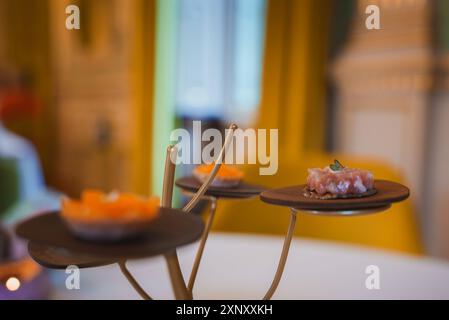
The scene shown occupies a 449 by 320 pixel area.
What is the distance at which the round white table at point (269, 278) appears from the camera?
0.32 metres

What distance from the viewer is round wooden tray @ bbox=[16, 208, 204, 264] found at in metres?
0.14

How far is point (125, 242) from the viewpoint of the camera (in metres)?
0.15

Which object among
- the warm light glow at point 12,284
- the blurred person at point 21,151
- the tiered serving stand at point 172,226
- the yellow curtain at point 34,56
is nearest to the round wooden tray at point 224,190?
the tiered serving stand at point 172,226

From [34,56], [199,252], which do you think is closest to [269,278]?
[199,252]

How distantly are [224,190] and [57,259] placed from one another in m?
0.08

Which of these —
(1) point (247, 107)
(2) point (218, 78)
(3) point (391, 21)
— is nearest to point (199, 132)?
(3) point (391, 21)

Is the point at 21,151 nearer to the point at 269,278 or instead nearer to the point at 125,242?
the point at 269,278

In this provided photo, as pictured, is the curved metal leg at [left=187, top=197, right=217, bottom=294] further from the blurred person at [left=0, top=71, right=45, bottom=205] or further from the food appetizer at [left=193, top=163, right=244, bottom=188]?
the blurred person at [left=0, top=71, right=45, bottom=205]

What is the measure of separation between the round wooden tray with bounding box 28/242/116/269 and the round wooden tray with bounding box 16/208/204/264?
52mm

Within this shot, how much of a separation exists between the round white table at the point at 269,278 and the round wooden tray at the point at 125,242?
15cm

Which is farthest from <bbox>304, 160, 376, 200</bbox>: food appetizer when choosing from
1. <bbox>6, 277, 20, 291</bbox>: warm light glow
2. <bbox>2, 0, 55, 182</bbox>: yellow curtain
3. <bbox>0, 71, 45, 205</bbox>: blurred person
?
<bbox>2, 0, 55, 182</bbox>: yellow curtain

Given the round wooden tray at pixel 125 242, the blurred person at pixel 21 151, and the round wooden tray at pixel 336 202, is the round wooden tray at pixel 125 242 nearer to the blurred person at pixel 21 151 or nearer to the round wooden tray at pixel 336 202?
the round wooden tray at pixel 336 202

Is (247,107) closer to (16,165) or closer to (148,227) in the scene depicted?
(16,165)

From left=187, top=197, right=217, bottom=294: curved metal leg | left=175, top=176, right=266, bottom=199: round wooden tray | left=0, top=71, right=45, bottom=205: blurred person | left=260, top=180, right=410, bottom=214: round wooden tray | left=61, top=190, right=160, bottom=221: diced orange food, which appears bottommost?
left=0, top=71, right=45, bottom=205: blurred person
